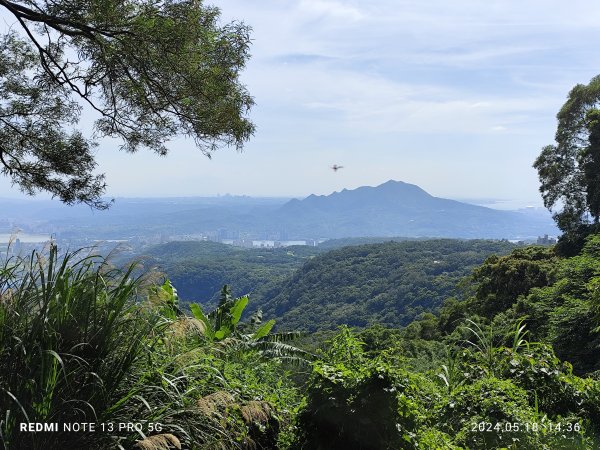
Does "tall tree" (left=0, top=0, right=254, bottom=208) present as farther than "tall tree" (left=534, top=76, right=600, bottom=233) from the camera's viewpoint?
No

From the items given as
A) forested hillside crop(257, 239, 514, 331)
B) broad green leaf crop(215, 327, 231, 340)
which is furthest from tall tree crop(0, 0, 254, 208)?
forested hillside crop(257, 239, 514, 331)

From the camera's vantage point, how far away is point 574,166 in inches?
929

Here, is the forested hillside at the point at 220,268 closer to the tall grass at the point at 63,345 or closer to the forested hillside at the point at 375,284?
the forested hillside at the point at 375,284

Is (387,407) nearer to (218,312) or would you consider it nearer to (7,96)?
(218,312)

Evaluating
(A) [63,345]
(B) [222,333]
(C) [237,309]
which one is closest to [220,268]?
(C) [237,309]

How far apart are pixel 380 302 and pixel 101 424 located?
52.1m

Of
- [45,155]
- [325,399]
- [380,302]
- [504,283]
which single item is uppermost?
[45,155]

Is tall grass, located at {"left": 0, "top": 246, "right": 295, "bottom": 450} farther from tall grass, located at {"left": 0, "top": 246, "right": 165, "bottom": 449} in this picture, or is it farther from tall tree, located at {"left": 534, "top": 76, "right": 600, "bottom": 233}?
tall tree, located at {"left": 534, "top": 76, "right": 600, "bottom": 233}

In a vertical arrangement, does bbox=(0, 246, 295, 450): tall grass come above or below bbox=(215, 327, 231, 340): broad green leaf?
above

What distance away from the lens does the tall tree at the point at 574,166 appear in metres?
22.0

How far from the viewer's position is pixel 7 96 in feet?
16.3

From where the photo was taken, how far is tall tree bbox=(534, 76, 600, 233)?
72.2ft

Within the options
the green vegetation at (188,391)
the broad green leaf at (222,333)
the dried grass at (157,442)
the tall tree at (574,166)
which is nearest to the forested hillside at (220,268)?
the tall tree at (574,166)

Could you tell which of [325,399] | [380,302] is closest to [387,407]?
[325,399]
